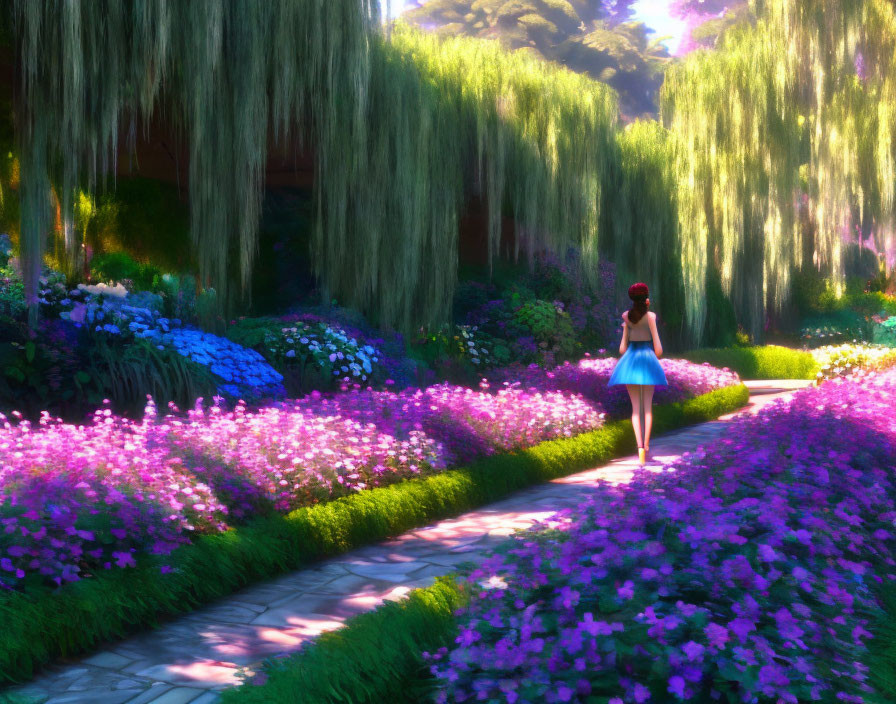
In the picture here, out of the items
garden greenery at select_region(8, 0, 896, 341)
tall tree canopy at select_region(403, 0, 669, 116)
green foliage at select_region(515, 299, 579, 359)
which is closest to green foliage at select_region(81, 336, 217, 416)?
garden greenery at select_region(8, 0, 896, 341)

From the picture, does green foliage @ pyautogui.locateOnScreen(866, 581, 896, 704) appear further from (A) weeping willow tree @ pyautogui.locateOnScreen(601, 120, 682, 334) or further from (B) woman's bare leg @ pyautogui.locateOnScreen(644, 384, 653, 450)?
(A) weeping willow tree @ pyautogui.locateOnScreen(601, 120, 682, 334)

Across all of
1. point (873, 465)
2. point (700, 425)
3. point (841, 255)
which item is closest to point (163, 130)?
point (700, 425)

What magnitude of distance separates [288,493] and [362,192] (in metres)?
6.06

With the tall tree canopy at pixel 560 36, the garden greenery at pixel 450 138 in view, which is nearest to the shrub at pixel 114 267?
the garden greenery at pixel 450 138

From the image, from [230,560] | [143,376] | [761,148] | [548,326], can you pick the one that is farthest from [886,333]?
[230,560]

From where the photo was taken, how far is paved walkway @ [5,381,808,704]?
3.18 metres

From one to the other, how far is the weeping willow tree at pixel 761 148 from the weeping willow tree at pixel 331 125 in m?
2.83

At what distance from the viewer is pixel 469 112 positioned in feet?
43.8

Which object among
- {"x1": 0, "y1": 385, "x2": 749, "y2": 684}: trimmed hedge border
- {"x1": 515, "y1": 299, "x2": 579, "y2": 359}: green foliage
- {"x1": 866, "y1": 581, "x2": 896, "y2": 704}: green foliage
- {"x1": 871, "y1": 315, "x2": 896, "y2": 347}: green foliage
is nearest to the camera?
{"x1": 866, "y1": 581, "x2": 896, "y2": 704}: green foliage

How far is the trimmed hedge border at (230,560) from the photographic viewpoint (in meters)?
3.44

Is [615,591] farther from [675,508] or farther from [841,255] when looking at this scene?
[841,255]

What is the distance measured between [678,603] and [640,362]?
5.66 metres

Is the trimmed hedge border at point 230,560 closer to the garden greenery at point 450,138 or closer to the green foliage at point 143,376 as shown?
the green foliage at point 143,376

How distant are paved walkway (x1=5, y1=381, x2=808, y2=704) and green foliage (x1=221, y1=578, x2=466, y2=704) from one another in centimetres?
29
